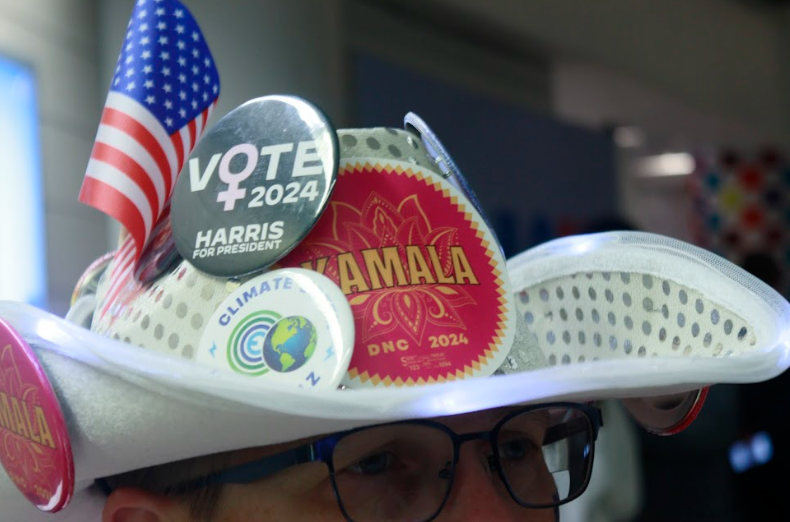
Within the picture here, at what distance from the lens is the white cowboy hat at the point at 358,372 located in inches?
30.7

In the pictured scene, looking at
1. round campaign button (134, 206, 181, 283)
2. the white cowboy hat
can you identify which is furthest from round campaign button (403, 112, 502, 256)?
round campaign button (134, 206, 181, 283)

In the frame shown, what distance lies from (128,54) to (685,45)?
5823 mm

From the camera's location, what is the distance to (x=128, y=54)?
1.12 m

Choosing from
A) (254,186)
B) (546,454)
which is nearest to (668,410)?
(546,454)

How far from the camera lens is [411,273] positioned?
37.0 inches

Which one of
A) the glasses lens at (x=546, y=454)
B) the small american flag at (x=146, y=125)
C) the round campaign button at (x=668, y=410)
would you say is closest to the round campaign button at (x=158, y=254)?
the small american flag at (x=146, y=125)

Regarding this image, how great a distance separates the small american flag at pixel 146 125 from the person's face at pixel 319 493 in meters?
0.28

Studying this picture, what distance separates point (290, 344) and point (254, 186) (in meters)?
0.16

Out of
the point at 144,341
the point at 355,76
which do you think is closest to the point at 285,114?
the point at 144,341

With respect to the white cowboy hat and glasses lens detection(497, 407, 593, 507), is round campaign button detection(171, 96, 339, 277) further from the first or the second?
glasses lens detection(497, 407, 593, 507)

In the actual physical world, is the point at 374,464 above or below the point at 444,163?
below

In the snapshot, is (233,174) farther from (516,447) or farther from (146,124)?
(516,447)

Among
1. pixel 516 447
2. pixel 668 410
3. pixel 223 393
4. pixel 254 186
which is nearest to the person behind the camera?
pixel 223 393

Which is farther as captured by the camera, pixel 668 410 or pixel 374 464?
pixel 668 410
